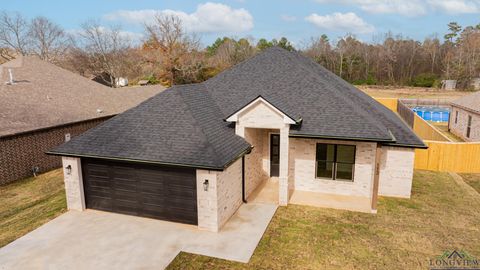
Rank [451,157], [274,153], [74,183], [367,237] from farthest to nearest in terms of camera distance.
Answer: [451,157] < [274,153] < [74,183] < [367,237]

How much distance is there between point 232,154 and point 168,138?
2.51 meters

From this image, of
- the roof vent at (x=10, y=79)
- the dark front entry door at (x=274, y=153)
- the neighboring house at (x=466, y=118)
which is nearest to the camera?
the dark front entry door at (x=274, y=153)

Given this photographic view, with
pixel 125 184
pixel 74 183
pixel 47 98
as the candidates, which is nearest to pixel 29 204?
pixel 74 183

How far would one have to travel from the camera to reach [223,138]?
1248 centimetres

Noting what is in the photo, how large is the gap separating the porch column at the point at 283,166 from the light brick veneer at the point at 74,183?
8.05m

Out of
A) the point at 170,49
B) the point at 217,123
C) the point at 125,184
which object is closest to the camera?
the point at 125,184

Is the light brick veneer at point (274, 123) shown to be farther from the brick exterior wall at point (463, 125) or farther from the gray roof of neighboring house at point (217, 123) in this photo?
the brick exterior wall at point (463, 125)

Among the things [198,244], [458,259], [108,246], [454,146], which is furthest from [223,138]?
[454,146]

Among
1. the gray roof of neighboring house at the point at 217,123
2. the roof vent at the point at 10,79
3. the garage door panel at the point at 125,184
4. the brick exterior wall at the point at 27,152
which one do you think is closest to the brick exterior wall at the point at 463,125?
the gray roof of neighboring house at the point at 217,123

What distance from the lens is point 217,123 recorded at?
44.4 feet

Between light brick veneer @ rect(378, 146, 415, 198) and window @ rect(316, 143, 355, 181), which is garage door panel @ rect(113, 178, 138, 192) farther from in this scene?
light brick veneer @ rect(378, 146, 415, 198)

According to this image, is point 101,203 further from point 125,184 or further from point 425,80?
point 425,80

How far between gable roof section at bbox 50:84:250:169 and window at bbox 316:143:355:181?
359 cm

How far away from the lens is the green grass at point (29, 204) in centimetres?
1140
